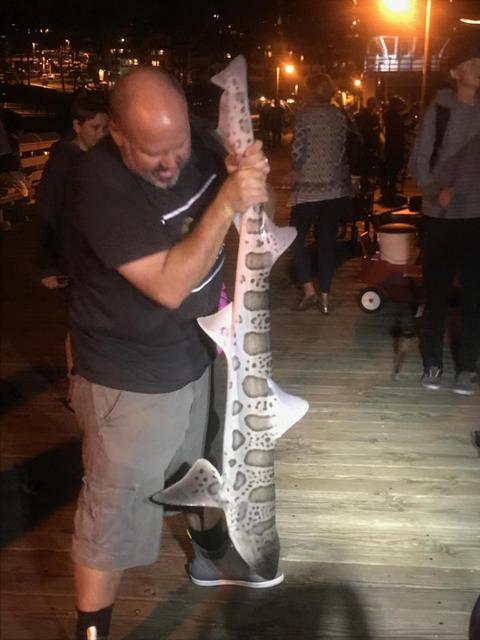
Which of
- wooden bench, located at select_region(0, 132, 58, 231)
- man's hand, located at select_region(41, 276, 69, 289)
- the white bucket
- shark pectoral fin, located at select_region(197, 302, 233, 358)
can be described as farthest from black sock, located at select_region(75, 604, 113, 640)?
wooden bench, located at select_region(0, 132, 58, 231)

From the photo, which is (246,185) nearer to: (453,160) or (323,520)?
(323,520)

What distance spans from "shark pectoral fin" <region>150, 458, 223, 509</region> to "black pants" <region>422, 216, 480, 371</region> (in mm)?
2883

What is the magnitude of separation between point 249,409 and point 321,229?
4.58m

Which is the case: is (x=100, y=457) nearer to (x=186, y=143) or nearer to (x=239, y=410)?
(x=239, y=410)

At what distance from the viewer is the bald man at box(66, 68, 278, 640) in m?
2.20

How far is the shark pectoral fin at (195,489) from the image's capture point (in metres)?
2.51

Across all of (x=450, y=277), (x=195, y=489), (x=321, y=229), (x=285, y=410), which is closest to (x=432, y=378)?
(x=450, y=277)

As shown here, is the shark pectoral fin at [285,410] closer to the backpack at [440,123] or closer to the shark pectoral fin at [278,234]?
the shark pectoral fin at [278,234]

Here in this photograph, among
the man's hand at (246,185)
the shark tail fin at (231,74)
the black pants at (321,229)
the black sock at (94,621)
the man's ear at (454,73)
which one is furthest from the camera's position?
the black pants at (321,229)

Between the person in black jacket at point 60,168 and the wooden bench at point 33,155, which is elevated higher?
the person in black jacket at point 60,168

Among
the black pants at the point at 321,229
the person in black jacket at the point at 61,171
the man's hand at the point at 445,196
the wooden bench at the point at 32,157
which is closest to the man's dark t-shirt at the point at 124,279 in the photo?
the person in black jacket at the point at 61,171

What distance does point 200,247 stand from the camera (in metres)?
2.18

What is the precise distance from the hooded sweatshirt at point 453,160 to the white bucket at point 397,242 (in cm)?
202

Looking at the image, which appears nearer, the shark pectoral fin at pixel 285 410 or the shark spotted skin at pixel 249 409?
the shark spotted skin at pixel 249 409
